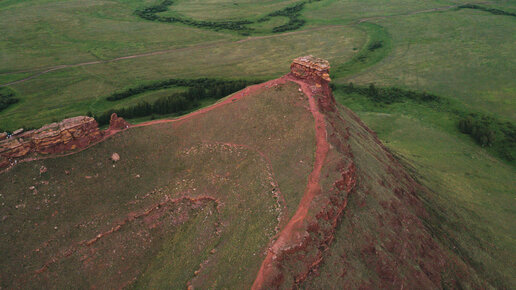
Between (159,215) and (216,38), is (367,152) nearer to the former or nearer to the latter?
(159,215)

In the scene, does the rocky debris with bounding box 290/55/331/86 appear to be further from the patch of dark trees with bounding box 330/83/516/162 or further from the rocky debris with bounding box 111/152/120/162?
the patch of dark trees with bounding box 330/83/516/162

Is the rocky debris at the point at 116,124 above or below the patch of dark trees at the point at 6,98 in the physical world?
above

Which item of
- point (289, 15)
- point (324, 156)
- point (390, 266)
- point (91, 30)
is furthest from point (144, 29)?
point (390, 266)

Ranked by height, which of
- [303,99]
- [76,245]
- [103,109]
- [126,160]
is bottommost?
[103,109]

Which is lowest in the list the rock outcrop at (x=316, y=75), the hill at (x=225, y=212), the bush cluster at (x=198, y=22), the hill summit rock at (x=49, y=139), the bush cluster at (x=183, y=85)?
the bush cluster at (x=183, y=85)

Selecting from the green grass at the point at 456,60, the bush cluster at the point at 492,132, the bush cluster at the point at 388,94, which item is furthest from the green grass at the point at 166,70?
the bush cluster at the point at 492,132

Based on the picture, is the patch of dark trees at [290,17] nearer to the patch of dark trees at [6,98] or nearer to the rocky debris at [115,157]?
the patch of dark trees at [6,98]
